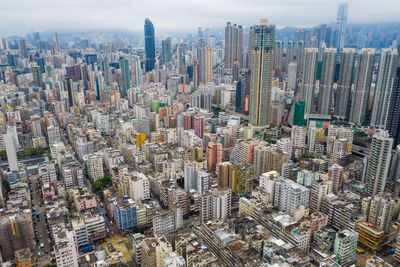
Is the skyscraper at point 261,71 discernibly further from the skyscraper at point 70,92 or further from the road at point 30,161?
the skyscraper at point 70,92

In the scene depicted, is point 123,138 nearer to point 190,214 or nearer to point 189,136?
point 189,136

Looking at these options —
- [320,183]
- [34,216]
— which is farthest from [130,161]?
[320,183]

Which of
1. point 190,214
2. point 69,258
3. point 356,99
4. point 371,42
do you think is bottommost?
point 190,214

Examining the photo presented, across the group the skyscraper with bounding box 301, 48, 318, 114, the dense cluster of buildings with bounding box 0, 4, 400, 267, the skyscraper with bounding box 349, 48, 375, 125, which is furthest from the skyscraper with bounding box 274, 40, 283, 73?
the skyscraper with bounding box 349, 48, 375, 125

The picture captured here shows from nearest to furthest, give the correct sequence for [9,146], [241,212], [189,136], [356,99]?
[241,212]
[9,146]
[189,136]
[356,99]

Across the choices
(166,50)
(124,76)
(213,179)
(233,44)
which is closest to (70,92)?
(124,76)
